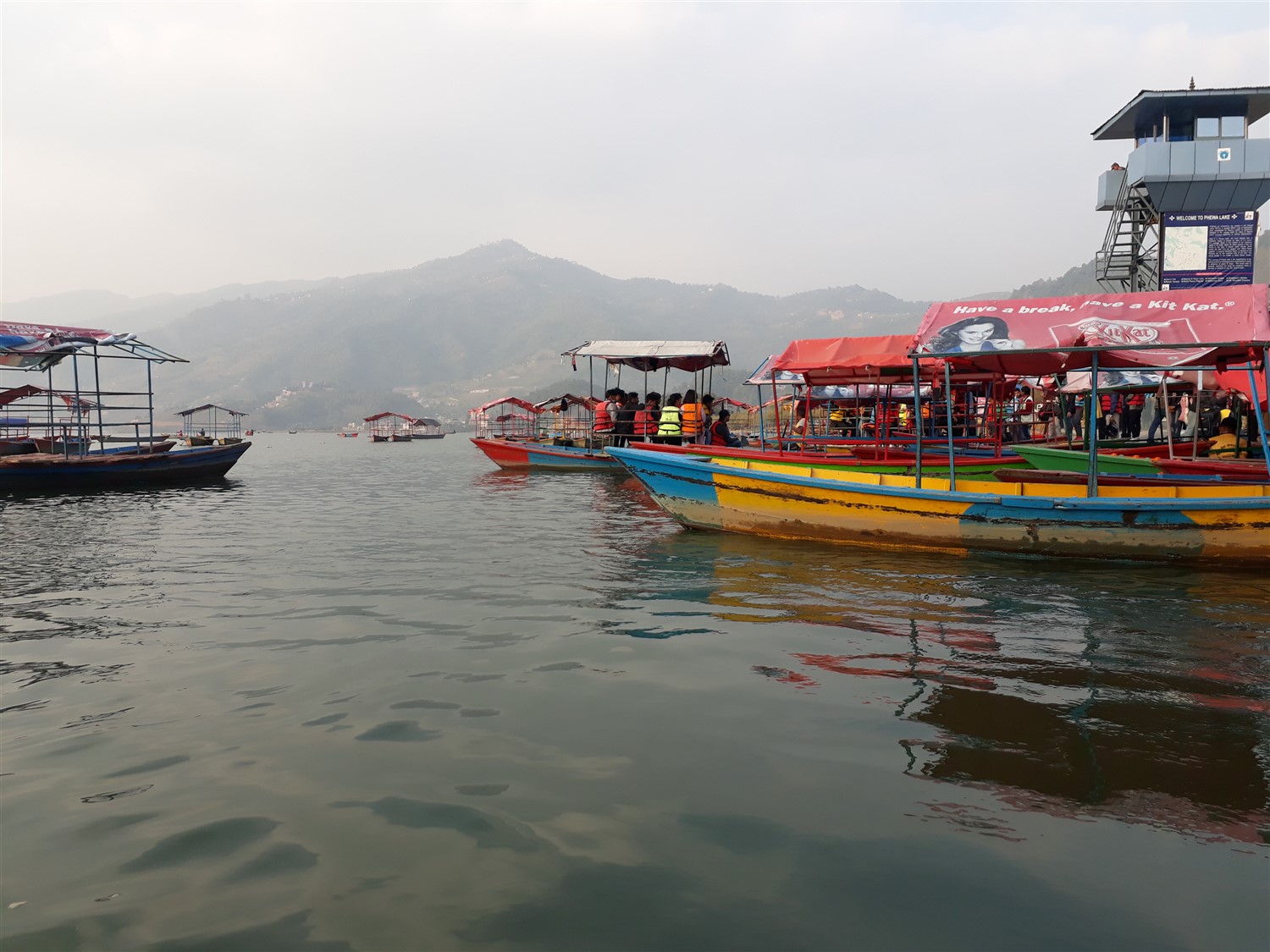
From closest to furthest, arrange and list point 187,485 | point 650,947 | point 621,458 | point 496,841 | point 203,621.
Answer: point 650,947 < point 496,841 < point 203,621 < point 621,458 < point 187,485

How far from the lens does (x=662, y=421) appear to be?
20219 mm

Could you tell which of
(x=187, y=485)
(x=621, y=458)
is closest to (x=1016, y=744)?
(x=621, y=458)

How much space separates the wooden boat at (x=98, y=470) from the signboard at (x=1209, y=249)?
113 feet

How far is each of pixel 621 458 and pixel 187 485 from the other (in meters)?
15.8

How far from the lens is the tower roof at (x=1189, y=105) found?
31.0 m

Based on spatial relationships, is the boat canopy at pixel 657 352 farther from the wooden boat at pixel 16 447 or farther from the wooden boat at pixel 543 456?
the wooden boat at pixel 16 447

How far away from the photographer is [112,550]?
36.2 feet

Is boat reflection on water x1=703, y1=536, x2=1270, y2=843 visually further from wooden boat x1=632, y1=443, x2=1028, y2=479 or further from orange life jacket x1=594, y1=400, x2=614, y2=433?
orange life jacket x1=594, y1=400, x2=614, y2=433

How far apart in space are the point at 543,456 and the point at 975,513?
60.5 feet

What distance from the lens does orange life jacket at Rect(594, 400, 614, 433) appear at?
24.7 meters

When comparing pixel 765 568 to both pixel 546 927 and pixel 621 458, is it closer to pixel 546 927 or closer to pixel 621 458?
pixel 621 458

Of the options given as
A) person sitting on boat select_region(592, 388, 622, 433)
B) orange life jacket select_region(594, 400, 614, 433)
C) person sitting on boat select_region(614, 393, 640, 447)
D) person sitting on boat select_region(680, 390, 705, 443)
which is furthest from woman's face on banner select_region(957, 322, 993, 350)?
orange life jacket select_region(594, 400, 614, 433)

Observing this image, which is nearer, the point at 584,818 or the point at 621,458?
the point at 584,818

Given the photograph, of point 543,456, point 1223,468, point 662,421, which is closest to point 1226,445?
point 1223,468
